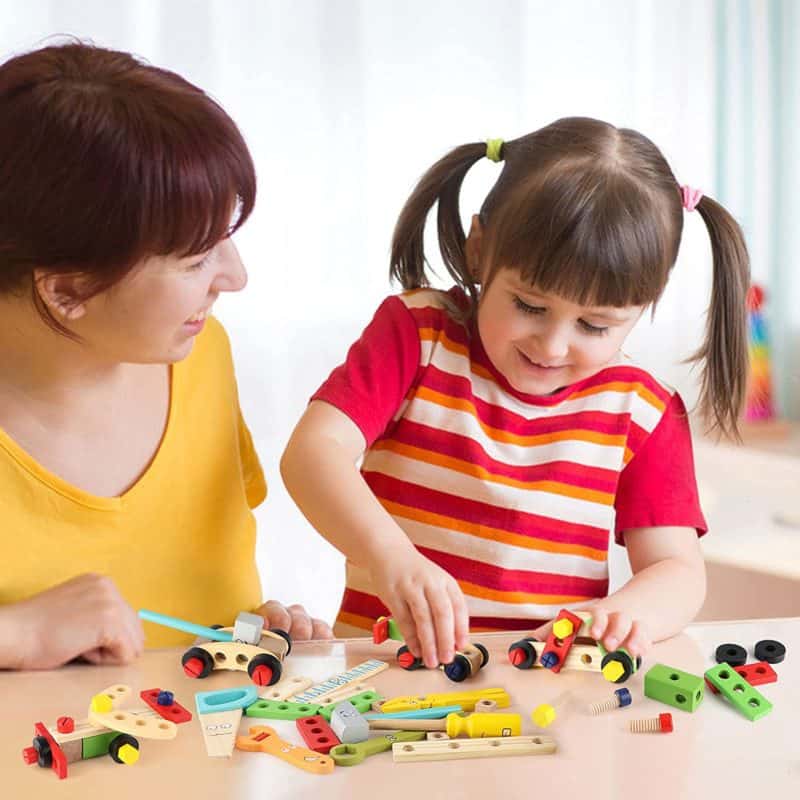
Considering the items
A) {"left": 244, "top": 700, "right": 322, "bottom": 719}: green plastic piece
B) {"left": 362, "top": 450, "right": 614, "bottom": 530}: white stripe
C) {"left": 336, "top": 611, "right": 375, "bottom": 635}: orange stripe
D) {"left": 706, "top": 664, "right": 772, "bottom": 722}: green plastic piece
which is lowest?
{"left": 336, "top": 611, "right": 375, "bottom": 635}: orange stripe

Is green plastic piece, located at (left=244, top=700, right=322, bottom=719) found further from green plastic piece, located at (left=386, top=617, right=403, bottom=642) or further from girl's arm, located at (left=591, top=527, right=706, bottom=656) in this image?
girl's arm, located at (left=591, top=527, right=706, bottom=656)

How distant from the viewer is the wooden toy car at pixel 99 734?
0.74 metres

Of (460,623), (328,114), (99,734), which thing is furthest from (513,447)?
(328,114)

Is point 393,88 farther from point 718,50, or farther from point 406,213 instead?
point 406,213

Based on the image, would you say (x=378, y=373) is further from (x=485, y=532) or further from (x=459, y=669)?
(x=459, y=669)

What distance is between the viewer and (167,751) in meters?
0.76

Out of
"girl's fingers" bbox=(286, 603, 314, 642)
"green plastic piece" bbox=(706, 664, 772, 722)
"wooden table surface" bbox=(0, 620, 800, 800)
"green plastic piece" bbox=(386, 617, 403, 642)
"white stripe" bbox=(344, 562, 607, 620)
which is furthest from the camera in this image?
"white stripe" bbox=(344, 562, 607, 620)

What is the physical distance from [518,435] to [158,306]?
1.34ft

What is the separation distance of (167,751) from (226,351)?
529 mm

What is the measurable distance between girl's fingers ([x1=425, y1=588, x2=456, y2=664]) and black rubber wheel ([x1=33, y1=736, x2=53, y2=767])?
280 millimetres

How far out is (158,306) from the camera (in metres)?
0.95

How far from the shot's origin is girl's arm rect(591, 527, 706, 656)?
93cm

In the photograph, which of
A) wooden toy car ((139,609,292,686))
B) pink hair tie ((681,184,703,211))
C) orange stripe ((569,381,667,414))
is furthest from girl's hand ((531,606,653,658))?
pink hair tie ((681,184,703,211))

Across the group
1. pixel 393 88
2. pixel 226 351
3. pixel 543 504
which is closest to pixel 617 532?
pixel 543 504
